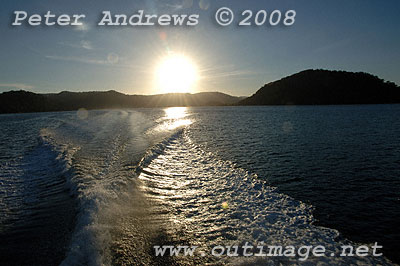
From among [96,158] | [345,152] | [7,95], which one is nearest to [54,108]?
[7,95]

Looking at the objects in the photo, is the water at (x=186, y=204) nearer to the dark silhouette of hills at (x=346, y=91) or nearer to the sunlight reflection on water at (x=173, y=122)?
the sunlight reflection on water at (x=173, y=122)

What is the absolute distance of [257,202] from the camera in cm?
966

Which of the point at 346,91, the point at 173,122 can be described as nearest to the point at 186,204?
the point at 173,122

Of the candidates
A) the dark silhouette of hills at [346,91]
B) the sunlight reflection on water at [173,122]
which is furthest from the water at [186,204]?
the dark silhouette of hills at [346,91]

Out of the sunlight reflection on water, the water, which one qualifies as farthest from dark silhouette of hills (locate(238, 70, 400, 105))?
the water

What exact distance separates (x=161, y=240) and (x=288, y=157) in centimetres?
1348

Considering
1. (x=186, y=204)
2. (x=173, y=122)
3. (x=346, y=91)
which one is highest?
(x=346, y=91)

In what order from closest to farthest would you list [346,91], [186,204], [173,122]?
[186,204] < [173,122] < [346,91]

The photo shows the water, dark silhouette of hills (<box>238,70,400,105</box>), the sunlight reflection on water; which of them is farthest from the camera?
dark silhouette of hills (<box>238,70,400,105</box>)

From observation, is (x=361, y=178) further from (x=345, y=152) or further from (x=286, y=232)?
(x=286, y=232)

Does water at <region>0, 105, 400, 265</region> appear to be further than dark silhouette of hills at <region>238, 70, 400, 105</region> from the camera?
No

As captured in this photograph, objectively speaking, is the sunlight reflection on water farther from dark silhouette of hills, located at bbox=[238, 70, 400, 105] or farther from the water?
dark silhouette of hills, located at bbox=[238, 70, 400, 105]

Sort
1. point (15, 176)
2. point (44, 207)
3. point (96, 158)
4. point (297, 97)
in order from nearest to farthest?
1. point (44, 207)
2. point (15, 176)
3. point (96, 158)
4. point (297, 97)

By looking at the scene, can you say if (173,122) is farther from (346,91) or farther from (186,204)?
(346,91)
